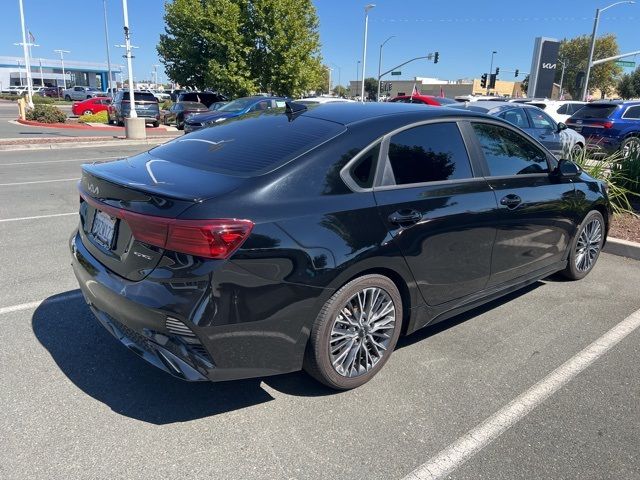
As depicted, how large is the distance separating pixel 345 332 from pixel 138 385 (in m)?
1.30

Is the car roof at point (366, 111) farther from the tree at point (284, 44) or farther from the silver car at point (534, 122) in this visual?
the tree at point (284, 44)

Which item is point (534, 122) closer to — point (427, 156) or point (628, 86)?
point (427, 156)

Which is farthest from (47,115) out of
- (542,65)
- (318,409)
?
(542,65)

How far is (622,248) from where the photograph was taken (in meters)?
6.24

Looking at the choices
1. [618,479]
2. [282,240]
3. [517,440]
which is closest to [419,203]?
[282,240]

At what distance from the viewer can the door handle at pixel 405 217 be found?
10.2 feet

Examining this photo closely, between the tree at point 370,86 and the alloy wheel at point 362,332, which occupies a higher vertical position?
the tree at point 370,86

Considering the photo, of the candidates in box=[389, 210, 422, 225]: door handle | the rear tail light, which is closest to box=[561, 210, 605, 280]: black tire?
box=[389, 210, 422, 225]: door handle

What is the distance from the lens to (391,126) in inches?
130

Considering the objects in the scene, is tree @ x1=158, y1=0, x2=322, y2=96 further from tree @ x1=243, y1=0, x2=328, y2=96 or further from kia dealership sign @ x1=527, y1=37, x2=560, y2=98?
kia dealership sign @ x1=527, y1=37, x2=560, y2=98

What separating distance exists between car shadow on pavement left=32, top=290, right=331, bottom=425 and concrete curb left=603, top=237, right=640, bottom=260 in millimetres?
4766

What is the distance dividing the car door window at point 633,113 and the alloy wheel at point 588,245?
38.2 ft

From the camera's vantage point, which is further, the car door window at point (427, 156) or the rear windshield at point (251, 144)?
the car door window at point (427, 156)

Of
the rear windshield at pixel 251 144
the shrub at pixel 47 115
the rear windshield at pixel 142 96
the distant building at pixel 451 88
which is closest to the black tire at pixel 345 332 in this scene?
the rear windshield at pixel 251 144
